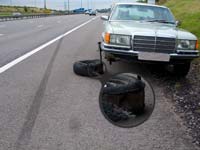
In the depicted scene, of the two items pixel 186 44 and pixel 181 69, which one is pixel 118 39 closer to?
pixel 186 44

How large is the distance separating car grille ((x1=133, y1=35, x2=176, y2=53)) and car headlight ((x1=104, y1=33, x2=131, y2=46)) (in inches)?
6.1

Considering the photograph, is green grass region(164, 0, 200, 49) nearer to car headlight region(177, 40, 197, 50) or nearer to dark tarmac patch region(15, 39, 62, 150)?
car headlight region(177, 40, 197, 50)

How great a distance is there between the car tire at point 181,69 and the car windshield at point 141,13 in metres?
1.44

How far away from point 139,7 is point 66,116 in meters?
5.02

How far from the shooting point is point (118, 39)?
7.04 metres

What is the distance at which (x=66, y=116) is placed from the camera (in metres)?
4.92

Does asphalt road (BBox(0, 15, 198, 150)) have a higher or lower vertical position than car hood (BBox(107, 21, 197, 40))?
lower

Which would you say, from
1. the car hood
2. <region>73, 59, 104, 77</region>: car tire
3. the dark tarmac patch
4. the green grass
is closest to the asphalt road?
the dark tarmac patch

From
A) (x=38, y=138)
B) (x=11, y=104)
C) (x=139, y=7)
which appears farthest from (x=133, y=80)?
(x=139, y=7)

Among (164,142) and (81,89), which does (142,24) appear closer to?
(81,89)

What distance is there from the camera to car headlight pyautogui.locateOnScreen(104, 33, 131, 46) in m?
6.96

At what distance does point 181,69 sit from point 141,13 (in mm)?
2042

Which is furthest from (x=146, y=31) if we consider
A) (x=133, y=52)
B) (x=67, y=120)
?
(x=67, y=120)

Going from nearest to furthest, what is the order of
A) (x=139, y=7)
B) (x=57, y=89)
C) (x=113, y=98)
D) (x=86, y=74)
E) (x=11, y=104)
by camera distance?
(x=113, y=98)
(x=11, y=104)
(x=57, y=89)
(x=86, y=74)
(x=139, y=7)
